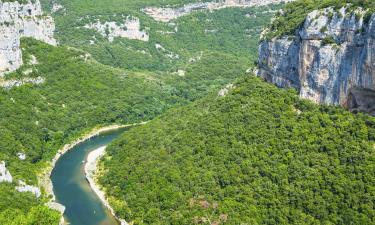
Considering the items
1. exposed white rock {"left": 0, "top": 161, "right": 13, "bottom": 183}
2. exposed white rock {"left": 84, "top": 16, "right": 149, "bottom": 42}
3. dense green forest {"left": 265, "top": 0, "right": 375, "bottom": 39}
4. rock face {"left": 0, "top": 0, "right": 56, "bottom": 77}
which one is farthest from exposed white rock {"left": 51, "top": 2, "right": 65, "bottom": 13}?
exposed white rock {"left": 0, "top": 161, "right": 13, "bottom": 183}

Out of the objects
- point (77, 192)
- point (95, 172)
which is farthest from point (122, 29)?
point (77, 192)

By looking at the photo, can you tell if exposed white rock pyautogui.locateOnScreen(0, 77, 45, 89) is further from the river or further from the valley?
the river

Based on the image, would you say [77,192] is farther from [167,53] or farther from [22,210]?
[167,53]

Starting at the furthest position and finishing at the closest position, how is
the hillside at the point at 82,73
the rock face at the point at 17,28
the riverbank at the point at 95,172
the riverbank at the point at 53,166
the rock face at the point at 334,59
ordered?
1. the rock face at the point at 17,28
2. the hillside at the point at 82,73
3. the riverbank at the point at 95,172
4. the riverbank at the point at 53,166
5. the rock face at the point at 334,59

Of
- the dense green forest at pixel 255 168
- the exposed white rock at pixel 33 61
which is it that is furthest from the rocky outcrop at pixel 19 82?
the dense green forest at pixel 255 168

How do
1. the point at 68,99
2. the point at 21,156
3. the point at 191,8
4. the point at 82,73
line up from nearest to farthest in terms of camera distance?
the point at 21,156
the point at 68,99
the point at 82,73
the point at 191,8

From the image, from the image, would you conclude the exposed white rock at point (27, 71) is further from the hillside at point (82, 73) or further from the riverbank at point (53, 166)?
the riverbank at point (53, 166)
